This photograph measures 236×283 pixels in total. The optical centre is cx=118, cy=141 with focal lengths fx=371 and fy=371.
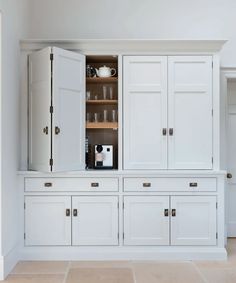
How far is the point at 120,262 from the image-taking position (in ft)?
13.2

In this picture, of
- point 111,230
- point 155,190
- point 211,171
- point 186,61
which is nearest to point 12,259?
point 111,230

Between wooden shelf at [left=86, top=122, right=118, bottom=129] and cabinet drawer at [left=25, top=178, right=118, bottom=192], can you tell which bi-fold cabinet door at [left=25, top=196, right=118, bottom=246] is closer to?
cabinet drawer at [left=25, top=178, right=118, bottom=192]

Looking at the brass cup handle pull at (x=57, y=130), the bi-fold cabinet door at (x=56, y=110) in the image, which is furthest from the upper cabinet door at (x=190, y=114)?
Result: the brass cup handle pull at (x=57, y=130)

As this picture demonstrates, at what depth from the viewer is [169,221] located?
4129 mm

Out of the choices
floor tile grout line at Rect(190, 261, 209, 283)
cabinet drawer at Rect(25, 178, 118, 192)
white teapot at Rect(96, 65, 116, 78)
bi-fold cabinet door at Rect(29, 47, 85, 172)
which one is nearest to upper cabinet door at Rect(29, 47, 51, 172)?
bi-fold cabinet door at Rect(29, 47, 85, 172)

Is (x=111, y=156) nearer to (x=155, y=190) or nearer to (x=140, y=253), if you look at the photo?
(x=155, y=190)

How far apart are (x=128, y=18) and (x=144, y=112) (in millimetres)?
1387

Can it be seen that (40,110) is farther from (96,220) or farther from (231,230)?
(231,230)

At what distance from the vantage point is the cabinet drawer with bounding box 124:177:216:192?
4.12m

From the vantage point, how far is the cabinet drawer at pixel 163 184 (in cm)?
412

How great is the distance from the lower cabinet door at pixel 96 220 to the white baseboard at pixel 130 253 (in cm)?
10

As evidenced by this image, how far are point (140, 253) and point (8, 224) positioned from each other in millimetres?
1457

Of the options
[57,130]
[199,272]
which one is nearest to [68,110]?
[57,130]

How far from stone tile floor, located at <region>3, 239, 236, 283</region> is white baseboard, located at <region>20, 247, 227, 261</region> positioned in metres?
0.08
